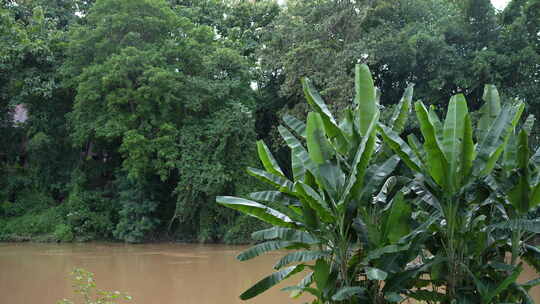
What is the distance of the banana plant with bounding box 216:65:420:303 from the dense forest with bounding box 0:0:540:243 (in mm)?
8798

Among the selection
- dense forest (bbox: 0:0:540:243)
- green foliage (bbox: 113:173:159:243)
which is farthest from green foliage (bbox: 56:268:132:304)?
green foliage (bbox: 113:173:159:243)

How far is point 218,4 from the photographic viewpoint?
16641mm

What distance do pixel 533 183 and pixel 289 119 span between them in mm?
1878

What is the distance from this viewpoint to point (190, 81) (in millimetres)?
13242

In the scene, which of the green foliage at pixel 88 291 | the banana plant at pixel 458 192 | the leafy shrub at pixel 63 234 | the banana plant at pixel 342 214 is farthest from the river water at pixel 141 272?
the banana plant at pixel 458 192

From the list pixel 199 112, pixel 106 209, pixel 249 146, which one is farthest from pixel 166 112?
pixel 106 209

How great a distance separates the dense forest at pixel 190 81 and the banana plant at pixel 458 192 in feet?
29.3

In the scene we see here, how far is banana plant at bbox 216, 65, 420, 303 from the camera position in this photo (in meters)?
3.46

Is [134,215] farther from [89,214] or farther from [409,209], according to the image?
[409,209]

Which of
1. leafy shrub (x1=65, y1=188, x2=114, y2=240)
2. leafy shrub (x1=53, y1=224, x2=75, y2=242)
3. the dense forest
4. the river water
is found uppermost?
the dense forest

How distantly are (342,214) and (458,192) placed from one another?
818mm

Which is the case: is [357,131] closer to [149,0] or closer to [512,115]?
[512,115]

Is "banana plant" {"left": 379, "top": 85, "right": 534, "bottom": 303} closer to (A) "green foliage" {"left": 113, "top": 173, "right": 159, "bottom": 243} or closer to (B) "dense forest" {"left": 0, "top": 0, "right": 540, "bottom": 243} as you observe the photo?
(B) "dense forest" {"left": 0, "top": 0, "right": 540, "bottom": 243}

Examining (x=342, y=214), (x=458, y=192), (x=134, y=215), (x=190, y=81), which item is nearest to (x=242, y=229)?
(x=134, y=215)
